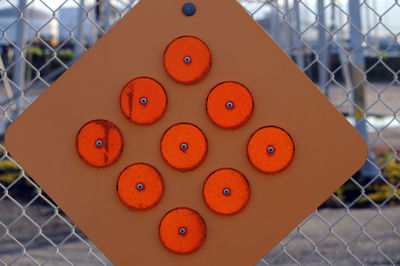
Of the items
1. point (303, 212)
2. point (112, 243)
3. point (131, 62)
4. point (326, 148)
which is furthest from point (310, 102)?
point (112, 243)

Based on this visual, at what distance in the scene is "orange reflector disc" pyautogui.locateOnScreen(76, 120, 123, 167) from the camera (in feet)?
2.67

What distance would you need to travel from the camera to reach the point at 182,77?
0.81 meters

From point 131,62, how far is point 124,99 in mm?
69

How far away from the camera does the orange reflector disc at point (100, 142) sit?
81cm

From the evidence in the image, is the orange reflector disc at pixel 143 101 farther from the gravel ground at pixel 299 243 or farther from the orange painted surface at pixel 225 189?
the gravel ground at pixel 299 243

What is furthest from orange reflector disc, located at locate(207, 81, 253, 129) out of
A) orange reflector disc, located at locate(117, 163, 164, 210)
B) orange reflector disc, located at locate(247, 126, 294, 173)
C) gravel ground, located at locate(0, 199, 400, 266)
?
Answer: gravel ground, located at locate(0, 199, 400, 266)

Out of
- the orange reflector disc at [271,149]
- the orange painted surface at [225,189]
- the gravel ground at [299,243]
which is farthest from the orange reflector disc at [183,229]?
the gravel ground at [299,243]

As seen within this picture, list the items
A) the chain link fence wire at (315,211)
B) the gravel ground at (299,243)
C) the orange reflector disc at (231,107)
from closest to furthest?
the orange reflector disc at (231,107)
the chain link fence wire at (315,211)
the gravel ground at (299,243)

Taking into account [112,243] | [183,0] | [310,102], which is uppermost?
[183,0]

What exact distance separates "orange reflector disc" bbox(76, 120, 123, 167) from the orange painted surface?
0.18 metres

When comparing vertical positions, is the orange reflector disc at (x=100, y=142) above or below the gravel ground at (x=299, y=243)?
above

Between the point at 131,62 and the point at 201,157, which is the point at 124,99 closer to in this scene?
the point at 131,62

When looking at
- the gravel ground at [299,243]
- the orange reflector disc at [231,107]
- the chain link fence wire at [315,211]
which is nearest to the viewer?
the orange reflector disc at [231,107]

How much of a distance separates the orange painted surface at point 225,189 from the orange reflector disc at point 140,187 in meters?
0.09
